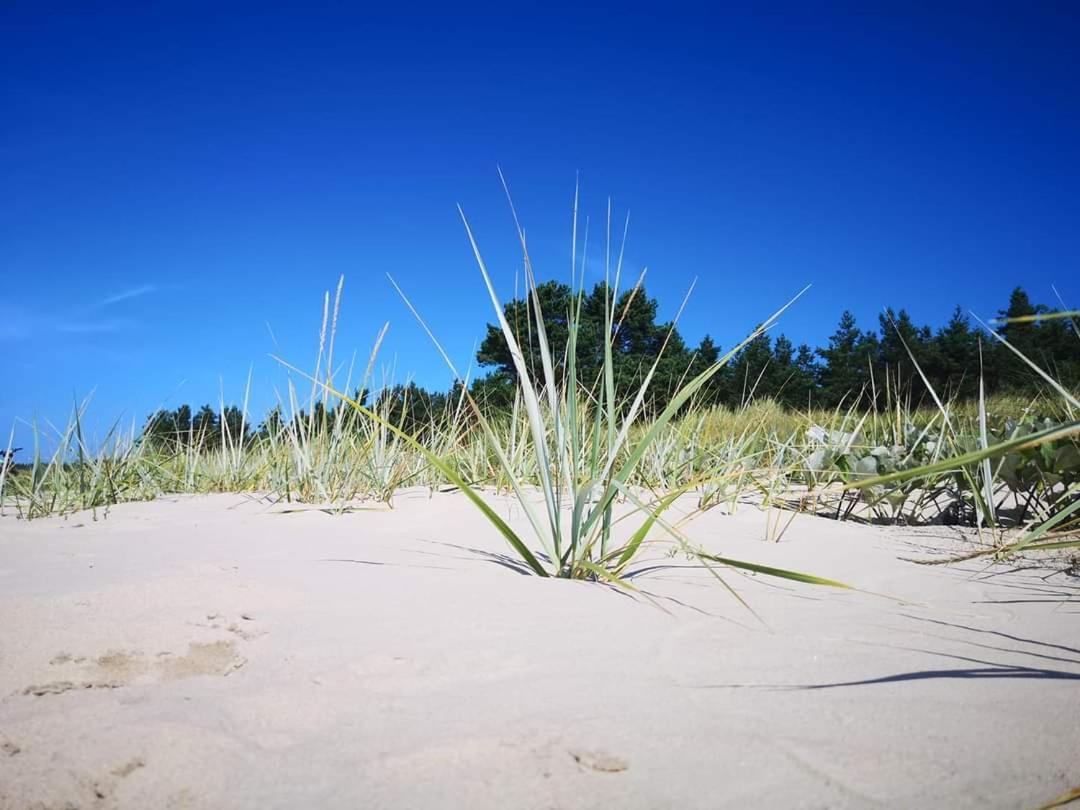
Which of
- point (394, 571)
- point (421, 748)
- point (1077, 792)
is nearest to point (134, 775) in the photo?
point (421, 748)

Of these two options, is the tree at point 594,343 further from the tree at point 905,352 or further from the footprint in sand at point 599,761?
the footprint in sand at point 599,761

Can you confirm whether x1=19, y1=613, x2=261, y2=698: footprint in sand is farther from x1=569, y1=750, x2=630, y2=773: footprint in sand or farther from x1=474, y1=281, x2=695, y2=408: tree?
x1=474, y1=281, x2=695, y2=408: tree

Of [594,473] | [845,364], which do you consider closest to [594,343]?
[845,364]

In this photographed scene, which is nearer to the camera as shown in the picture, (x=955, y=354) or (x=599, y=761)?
(x=599, y=761)

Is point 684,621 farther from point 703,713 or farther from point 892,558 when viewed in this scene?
point 892,558

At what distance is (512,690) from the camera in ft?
2.49

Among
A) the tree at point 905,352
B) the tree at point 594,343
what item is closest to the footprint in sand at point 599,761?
the tree at point 594,343

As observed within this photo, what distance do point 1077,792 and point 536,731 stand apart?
0.46 m

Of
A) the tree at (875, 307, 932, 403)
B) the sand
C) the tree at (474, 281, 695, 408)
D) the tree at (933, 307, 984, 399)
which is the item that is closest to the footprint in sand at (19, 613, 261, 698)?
the sand

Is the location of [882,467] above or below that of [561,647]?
above

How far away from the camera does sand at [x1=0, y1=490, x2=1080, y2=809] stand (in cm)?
57

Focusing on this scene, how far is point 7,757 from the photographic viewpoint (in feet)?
1.97

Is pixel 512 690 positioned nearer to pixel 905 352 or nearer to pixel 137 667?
pixel 137 667

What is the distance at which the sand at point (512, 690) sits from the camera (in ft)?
1.87
